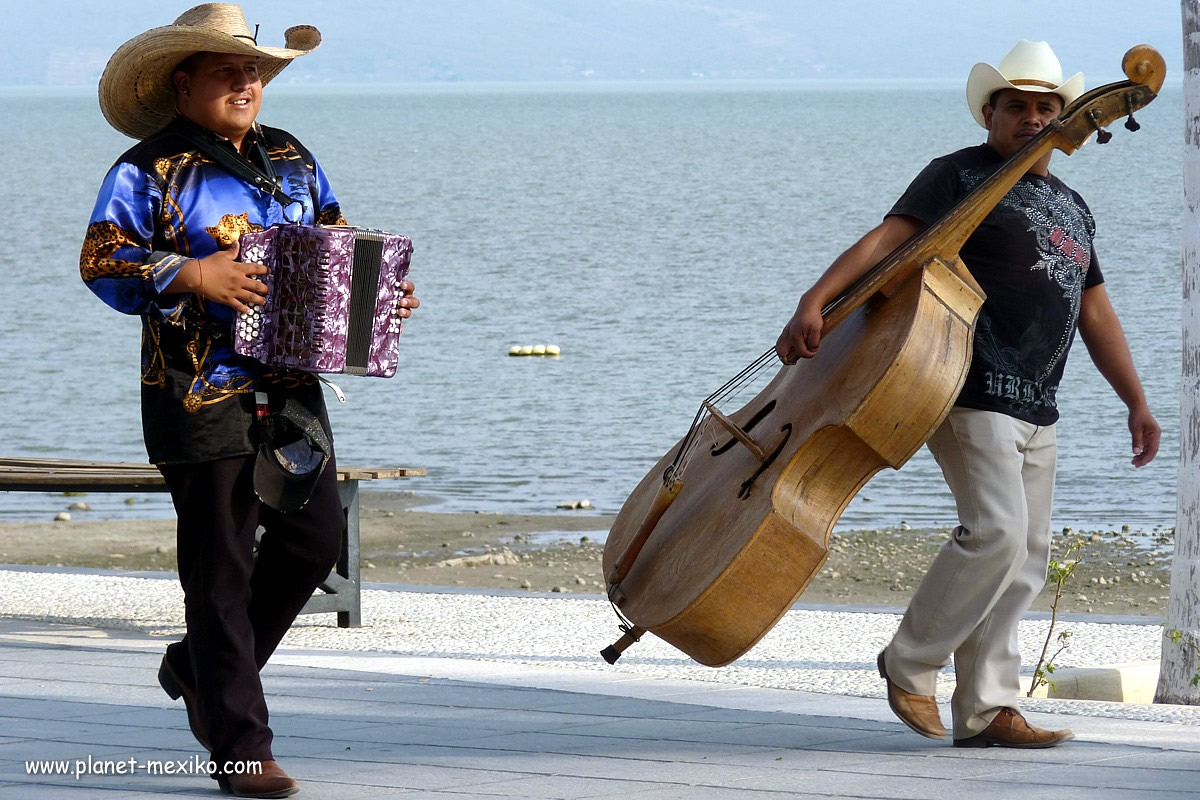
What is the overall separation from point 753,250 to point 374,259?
35.7m

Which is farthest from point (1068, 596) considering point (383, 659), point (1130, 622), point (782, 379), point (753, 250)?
point (753, 250)

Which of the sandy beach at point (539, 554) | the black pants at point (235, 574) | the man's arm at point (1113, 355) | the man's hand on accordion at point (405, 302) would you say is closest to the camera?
the black pants at point (235, 574)

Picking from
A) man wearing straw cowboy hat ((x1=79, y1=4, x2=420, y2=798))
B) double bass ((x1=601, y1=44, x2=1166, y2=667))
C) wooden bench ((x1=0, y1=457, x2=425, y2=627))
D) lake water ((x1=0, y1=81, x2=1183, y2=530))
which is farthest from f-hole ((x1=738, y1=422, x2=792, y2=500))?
lake water ((x1=0, y1=81, x2=1183, y2=530))

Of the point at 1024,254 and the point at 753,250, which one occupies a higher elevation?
the point at 1024,254

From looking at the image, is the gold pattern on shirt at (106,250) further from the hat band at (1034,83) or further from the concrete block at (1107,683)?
the concrete block at (1107,683)

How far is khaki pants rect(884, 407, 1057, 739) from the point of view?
4977 mm

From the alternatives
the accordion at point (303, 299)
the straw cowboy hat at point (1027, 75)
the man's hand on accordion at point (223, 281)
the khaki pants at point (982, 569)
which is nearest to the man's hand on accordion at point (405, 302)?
the accordion at point (303, 299)

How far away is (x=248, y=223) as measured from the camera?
477 centimetres

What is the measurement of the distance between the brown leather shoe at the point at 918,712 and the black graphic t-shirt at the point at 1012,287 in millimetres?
772

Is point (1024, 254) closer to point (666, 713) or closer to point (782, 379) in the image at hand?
point (782, 379)

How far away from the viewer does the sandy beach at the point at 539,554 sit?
11.1 metres

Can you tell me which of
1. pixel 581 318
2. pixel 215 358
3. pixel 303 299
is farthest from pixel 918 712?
pixel 581 318

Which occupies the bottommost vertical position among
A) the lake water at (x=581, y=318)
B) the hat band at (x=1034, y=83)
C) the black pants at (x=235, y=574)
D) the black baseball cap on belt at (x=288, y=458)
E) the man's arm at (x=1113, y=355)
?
the lake water at (x=581, y=318)

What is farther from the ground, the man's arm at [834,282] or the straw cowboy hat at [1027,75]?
the straw cowboy hat at [1027,75]
